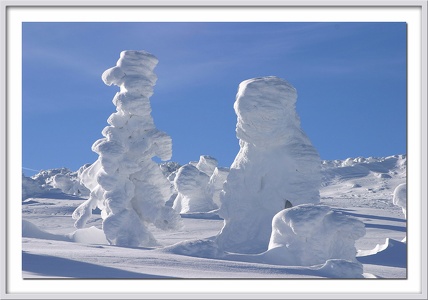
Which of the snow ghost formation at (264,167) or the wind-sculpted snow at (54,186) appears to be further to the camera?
the wind-sculpted snow at (54,186)

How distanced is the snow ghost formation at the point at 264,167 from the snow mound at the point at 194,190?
55.8 feet

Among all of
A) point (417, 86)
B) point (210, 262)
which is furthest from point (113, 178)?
point (417, 86)

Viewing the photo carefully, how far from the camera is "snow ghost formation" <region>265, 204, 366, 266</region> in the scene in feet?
46.5

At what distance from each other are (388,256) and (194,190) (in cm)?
2028

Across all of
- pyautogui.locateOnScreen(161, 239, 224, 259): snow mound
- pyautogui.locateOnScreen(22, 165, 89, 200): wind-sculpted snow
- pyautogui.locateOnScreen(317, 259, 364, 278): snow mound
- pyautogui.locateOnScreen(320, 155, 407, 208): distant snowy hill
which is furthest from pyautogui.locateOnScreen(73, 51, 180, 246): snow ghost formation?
pyautogui.locateOnScreen(320, 155, 407, 208): distant snowy hill

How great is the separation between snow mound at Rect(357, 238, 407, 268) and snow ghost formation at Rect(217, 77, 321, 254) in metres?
2.50

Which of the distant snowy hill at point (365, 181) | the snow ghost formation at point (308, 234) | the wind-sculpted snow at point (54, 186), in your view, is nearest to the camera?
the snow ghost formation at point (308, 234)

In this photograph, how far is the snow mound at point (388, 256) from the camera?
1722cm

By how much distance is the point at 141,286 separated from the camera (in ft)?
30.8

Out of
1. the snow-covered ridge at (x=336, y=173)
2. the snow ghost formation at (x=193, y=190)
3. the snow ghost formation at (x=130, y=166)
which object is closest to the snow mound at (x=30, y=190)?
the snow-covered ridge at (x=336, y=173)

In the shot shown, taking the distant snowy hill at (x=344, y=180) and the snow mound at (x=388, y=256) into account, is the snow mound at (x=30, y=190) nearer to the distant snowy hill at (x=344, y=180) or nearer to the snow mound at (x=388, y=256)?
the distant snowy hill at (x=344, y=180)

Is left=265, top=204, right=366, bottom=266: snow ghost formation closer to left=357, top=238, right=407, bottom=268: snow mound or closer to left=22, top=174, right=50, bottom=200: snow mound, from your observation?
left=357, top=238, right=407, bottom=268: snow mound

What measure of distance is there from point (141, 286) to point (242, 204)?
10586mm

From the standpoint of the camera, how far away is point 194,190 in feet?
122
